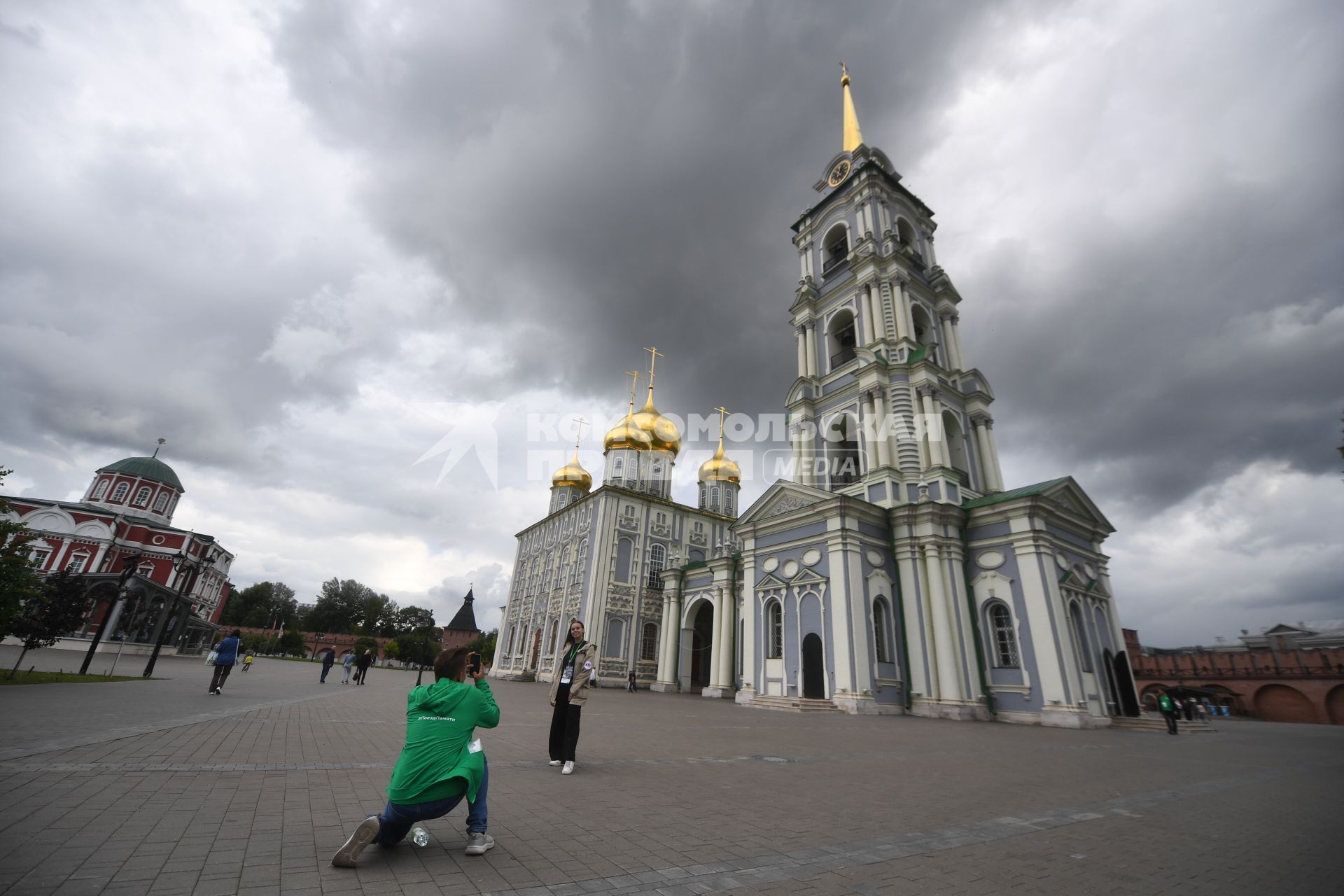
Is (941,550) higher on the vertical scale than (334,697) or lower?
higher

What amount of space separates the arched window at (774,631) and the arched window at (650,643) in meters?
16.0

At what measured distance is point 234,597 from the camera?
89.3 meters

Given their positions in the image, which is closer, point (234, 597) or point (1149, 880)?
point (1149, 880)

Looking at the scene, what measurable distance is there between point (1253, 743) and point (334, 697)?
2469 centimetres

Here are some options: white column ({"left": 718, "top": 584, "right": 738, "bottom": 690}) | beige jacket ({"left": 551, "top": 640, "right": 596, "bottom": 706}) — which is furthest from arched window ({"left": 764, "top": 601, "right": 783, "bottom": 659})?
beige jacket ({"left": 551, "top": 640, "right": 596, "bottom": 706})

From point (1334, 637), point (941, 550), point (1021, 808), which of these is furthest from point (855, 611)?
point (1334, 637)

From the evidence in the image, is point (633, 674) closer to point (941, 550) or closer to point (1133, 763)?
point (941, 550)

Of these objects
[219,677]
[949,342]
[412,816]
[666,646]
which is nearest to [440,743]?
[412,816]

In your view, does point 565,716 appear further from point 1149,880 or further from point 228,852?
point 1149,880

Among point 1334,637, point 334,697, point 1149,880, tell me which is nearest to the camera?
point 1149,880

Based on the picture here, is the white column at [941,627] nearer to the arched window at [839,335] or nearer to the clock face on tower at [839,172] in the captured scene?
the arched window at [839,335]

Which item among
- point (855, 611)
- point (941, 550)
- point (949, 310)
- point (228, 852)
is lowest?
point (228, 852)

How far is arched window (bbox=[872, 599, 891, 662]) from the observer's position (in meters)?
21.2

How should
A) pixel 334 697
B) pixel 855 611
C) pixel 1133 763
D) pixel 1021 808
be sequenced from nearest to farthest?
pixel 1021 808
pixel 1133 763
pixel 334 697
pixel 855 611
